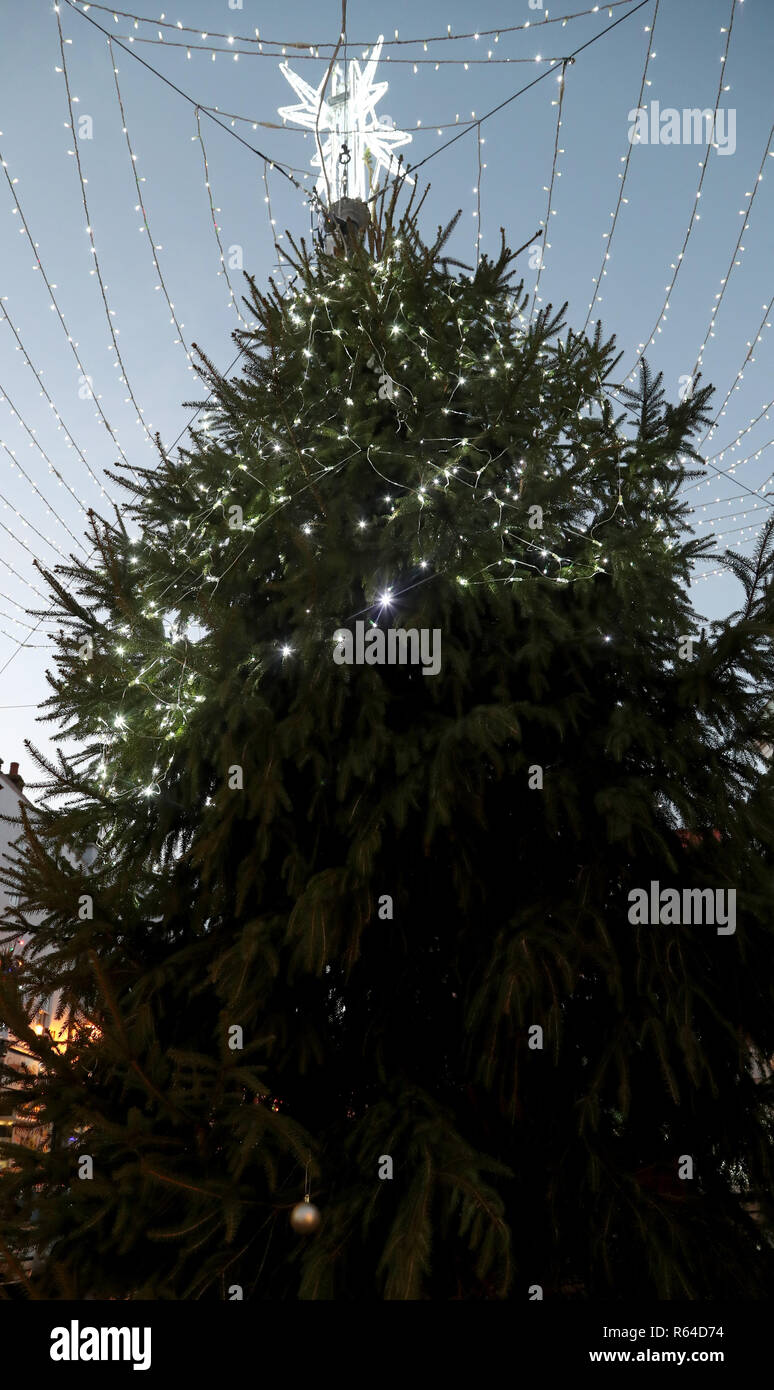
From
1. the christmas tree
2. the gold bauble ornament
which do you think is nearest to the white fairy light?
the christmas tree

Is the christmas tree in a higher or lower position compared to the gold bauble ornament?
higher

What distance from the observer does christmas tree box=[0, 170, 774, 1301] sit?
1.77 meters

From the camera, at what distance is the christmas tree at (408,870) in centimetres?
177

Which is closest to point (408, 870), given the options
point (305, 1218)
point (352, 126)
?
point (305, 1218)

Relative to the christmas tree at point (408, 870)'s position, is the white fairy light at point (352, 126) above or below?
above

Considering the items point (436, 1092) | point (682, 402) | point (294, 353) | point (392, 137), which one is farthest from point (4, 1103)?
point (392, 137)

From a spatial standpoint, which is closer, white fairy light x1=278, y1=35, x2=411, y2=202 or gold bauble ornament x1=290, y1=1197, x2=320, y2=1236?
gold bauble ornament x1=290, y1=1197, x2=320, y2=1236

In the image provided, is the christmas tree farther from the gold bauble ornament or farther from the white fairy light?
the white fairy light

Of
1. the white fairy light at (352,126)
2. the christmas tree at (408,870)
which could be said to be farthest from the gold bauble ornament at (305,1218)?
the white fairy light at (352,126)

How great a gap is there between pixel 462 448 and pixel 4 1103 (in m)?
2.17

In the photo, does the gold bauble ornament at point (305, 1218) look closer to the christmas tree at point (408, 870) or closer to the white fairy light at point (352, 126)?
the christmas tree at point (408, 870)

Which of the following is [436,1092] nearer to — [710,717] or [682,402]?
[710,717]

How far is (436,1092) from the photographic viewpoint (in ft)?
6.84
